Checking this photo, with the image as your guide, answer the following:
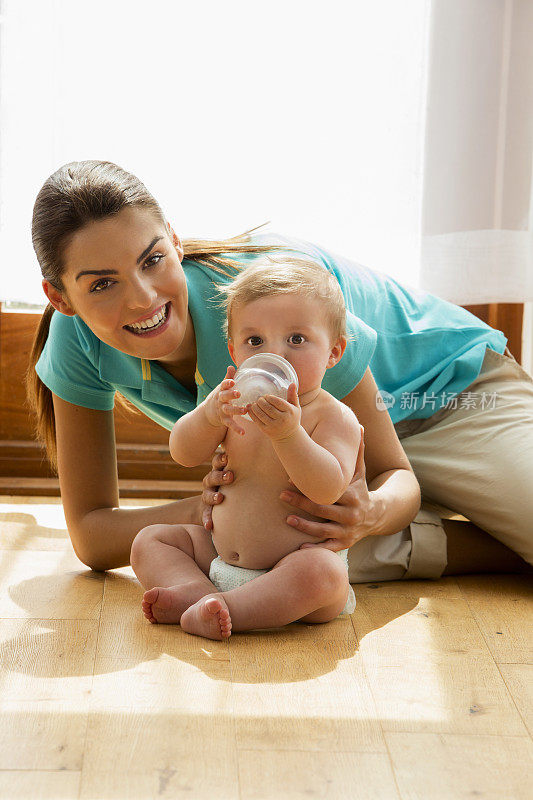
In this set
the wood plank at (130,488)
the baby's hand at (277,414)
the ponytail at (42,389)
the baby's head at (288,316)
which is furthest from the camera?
the wood plank at (130,488)

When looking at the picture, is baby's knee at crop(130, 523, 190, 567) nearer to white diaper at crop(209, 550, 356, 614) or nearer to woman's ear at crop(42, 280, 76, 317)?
white diaper at crop(209, 550, 356, 614)

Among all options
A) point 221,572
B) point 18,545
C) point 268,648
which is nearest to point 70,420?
point 18,545

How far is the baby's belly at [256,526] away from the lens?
120 cm

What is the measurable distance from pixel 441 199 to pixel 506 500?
698 millimetres

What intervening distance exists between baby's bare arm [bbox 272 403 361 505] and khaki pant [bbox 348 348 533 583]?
31 cm

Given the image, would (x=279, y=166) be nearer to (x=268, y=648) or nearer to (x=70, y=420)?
(x=70, y=420)

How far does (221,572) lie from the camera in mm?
1217

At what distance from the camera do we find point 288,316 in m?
1.14

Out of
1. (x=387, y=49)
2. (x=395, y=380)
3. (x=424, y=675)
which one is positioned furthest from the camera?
(x=387, y=49)

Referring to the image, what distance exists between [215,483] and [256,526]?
93mm

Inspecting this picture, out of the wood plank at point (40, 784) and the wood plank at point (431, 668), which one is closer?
the wood plank at point (40, 784)

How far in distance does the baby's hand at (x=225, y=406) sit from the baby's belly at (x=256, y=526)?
0.40 ft

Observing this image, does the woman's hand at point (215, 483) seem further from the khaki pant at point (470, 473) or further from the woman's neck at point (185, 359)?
the khaki pant at point (470, 473)

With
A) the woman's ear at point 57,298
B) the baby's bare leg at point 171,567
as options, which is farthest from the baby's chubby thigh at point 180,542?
the woman's ear at point 57,298
